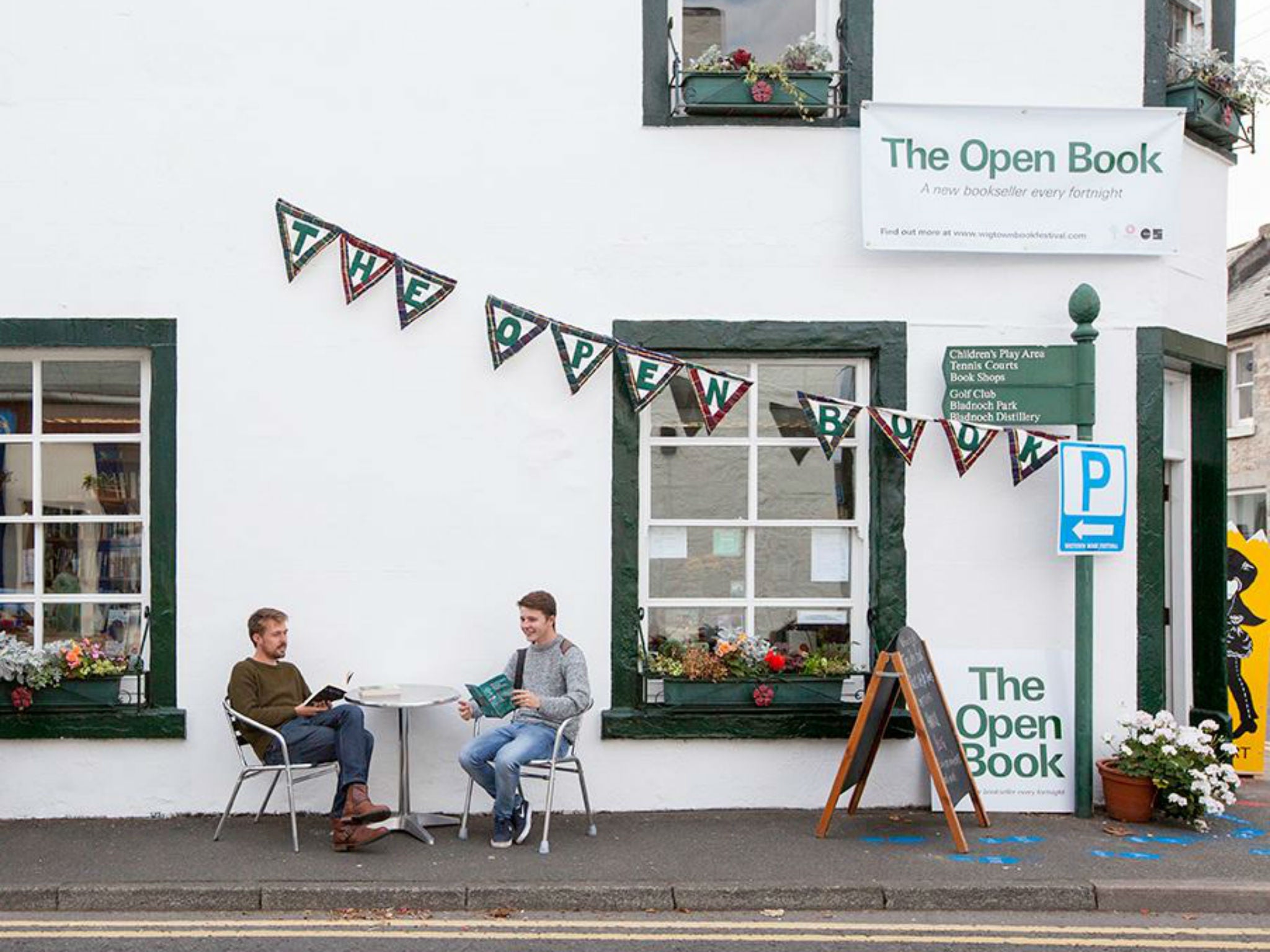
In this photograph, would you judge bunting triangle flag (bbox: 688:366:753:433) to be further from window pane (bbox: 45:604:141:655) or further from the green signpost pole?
window pane (bbox: 45:604:141:655)

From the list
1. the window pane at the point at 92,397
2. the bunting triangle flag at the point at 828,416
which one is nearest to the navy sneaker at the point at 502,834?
the bunting triangle flag at the point at 828,416

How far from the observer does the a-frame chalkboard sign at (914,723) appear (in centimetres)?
774

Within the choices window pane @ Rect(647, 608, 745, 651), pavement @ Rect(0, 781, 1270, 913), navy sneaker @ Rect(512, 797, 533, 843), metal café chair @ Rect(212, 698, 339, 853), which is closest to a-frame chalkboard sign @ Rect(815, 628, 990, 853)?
pavement @ Rect(0, 781, 1270, 913)

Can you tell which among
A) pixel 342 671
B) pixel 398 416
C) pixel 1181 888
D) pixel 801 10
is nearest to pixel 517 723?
pixel 342 671

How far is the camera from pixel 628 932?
253 inches

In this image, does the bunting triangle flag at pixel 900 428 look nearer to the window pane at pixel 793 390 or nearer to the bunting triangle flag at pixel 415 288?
the window pane at pixel 793 390

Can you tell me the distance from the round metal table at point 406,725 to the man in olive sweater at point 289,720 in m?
0.15

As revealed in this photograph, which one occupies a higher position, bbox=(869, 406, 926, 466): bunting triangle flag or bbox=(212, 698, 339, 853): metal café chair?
bbox=(869, 406, 926, 466): bunting triangle flag

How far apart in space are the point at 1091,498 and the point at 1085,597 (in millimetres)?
606

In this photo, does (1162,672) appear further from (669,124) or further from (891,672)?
(669,124)

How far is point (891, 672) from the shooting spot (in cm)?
787

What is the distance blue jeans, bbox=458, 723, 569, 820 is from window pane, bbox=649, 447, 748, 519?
66.0 inches

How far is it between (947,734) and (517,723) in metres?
2.44

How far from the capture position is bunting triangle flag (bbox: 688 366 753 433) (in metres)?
8.19
